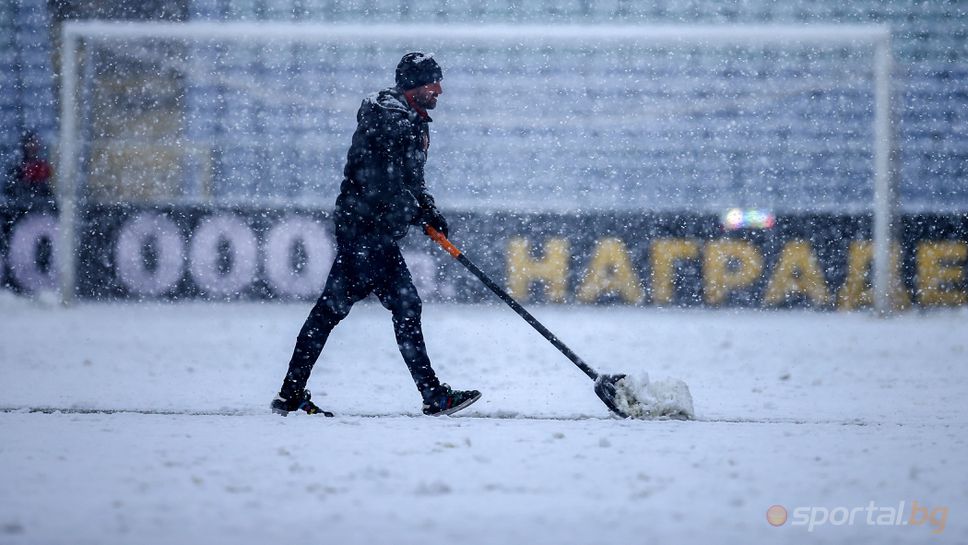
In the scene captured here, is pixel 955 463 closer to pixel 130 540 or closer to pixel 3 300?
pixel 130 540

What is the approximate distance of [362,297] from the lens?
4.46 m

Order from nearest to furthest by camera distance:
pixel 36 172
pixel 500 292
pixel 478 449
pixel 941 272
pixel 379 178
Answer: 1. pixel 478 449
2. pixel 379 178
3. pixel 500 292
4. pixel 941 272
5. pixel 36 172

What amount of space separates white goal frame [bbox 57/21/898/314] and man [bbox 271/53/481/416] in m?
6.02

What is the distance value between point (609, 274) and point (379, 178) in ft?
21.6

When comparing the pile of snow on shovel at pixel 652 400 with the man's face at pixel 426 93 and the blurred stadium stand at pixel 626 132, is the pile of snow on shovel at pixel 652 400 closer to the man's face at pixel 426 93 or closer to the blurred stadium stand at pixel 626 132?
the man's face at pixel 426 93

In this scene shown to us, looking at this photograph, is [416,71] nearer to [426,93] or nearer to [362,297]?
[426,93]

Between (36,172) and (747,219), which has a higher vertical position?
(36,172)

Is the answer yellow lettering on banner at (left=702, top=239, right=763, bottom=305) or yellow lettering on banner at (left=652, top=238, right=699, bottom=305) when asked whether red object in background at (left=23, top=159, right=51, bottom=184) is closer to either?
yellow lettering on banner at (left=652, top=238, right=699, bottom=305)

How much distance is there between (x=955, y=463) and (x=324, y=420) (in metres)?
2.09

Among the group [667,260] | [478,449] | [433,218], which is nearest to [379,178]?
[433,218]

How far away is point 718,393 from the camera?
5.43m

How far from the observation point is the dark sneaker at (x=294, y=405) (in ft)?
14.7

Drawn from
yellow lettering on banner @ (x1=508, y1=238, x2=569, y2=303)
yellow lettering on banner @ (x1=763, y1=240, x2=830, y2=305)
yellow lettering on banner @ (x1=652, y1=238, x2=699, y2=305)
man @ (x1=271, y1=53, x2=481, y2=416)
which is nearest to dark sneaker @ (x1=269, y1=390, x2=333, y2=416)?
man @ (x1=271, y1=53, x2=481, y2=416)

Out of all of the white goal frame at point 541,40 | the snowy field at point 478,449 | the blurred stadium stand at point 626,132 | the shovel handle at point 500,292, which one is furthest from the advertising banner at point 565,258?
the shovel handle at point 500,292
